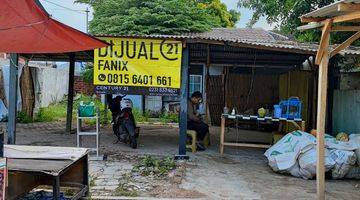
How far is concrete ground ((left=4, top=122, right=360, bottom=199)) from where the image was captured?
6.56 metres

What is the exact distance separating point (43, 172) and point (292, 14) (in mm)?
10304

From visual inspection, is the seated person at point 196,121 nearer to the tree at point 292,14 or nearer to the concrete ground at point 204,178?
the concrete ground at point 204,178

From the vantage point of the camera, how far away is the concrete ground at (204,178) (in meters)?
6.56

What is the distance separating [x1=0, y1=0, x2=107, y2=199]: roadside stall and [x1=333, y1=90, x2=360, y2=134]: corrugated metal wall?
6.13 metres

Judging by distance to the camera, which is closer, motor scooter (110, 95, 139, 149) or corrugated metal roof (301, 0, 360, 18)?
corrugated metal roof (301, 0, 360, 18)

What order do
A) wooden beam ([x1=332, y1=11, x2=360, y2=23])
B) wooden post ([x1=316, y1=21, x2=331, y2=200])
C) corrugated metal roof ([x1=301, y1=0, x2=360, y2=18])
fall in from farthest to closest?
wooden post ([x1=316, y1=21, x2=331, y2=200]), wooden beam ([x1=332, y1=11, x2=360, y2=23]), corrugated metal roof ([x1=301, y1=0, x2=360, y2=18])

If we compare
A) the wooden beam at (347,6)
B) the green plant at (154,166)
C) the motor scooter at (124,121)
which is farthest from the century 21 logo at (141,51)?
the wooden beam at (347,6)

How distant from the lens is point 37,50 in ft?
15.2

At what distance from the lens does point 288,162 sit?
8.07 meters

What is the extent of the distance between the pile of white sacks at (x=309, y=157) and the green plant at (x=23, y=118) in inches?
377

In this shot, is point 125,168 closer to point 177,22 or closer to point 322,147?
point 322,147

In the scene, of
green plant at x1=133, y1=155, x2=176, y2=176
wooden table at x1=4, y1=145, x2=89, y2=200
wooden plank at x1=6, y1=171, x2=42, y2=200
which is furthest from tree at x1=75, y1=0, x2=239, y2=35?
wooden plank at x1=6, y1=171, x2=42, y2=200

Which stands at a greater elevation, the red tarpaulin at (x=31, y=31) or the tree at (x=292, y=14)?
the tree at (x=292, y=14)

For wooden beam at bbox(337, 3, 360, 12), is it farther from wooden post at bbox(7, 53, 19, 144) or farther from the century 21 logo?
wooden post at bbox(7, 53, 19, 144)
